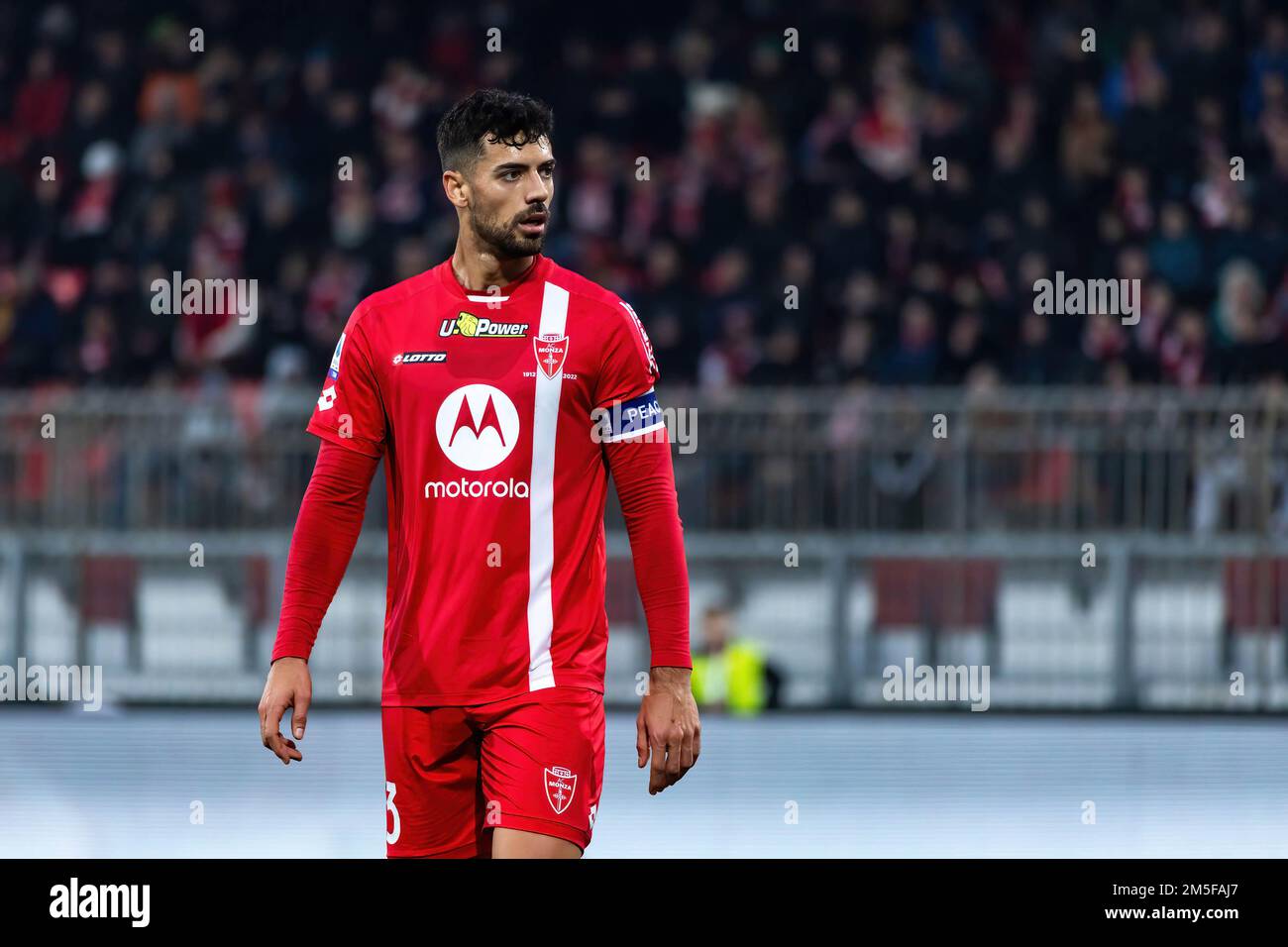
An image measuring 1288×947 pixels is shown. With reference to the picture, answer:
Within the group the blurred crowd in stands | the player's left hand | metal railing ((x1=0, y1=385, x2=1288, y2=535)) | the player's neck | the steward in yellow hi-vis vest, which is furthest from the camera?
the blurred crowd in stands

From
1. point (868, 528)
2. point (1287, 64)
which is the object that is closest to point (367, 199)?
point (868, 528)

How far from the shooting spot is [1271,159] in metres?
16.2

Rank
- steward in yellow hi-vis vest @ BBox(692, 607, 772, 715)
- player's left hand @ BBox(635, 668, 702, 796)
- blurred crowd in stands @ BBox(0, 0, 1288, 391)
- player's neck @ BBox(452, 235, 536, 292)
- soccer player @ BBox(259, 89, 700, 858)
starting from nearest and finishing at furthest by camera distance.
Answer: player's left hand @ BBox(635, 668, 702, 796) < soccer player @ BBox(259, 89, 700, 858) < player's neck @ BBox(452, 235, 536, 292) < steward in yellow hi-vis vest @ BBox(692, 607, 772, 715) < blurred crowd in stands @ BBox(0, 0, 1288, 391)

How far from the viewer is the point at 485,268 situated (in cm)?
463

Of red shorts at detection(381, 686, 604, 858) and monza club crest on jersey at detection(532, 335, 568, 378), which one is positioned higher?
monza club crest on jersey at detection(532, 335, 568, 378)

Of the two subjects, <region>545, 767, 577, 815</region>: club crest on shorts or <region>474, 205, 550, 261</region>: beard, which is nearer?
<region>545, 767, 577, 815</region>: club crest on shorts

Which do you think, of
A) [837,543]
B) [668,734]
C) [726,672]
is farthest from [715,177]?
[668,734]

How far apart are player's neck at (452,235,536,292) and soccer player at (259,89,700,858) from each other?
0.13 ft

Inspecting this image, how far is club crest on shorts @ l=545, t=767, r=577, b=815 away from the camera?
440 cm

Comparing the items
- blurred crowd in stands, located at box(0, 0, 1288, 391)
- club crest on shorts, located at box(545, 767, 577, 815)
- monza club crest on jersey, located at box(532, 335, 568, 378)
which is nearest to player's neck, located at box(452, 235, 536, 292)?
monza club crest on jersey, located at box(532, 335, 568, 378)

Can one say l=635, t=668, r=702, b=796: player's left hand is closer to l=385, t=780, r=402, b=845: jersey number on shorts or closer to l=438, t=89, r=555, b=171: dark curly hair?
l=385, t=780, r=402, b=845: jersey number on shorts

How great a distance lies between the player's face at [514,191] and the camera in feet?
14.7

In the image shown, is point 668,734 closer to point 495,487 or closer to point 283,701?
point 495,487
